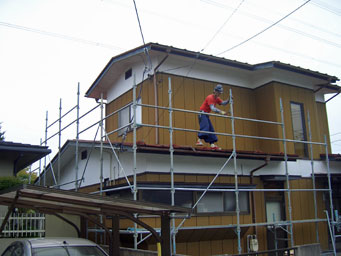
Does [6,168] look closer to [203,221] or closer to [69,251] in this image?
[69,251]

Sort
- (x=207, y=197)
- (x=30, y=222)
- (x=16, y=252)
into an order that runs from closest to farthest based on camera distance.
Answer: (x=16, y=252) → (x=30, y=222) → (x=207, y=197)

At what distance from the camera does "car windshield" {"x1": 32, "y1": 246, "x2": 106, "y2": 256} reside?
6188mm

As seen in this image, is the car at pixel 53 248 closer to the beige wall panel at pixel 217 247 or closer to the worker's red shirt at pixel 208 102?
the beige wall panel at pixel 217 247

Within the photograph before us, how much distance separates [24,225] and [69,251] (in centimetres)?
432

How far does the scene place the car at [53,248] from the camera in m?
6.22

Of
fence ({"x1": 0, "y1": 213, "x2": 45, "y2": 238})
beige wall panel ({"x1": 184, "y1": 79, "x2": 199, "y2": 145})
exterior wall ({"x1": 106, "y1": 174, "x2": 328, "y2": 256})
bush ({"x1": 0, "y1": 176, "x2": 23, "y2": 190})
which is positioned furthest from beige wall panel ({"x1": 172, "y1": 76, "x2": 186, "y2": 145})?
bush ({"x1": 0, "y1": 176, "x2": 23, "y2": 190})

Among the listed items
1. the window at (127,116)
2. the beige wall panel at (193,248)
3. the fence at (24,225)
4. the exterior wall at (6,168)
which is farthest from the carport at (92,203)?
the window at (127,116)

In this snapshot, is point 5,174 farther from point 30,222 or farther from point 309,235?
point 309,235

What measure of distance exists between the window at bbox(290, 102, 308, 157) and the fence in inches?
335

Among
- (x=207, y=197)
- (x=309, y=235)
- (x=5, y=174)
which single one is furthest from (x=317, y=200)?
(x=5, y=174)

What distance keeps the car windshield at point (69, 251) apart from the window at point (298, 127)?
868 centimetres

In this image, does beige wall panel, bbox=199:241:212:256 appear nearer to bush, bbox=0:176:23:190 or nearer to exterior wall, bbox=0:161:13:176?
bush, bbox=0:176:23:190

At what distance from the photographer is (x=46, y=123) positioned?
47.9 feet

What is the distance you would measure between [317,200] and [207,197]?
4749 mm
